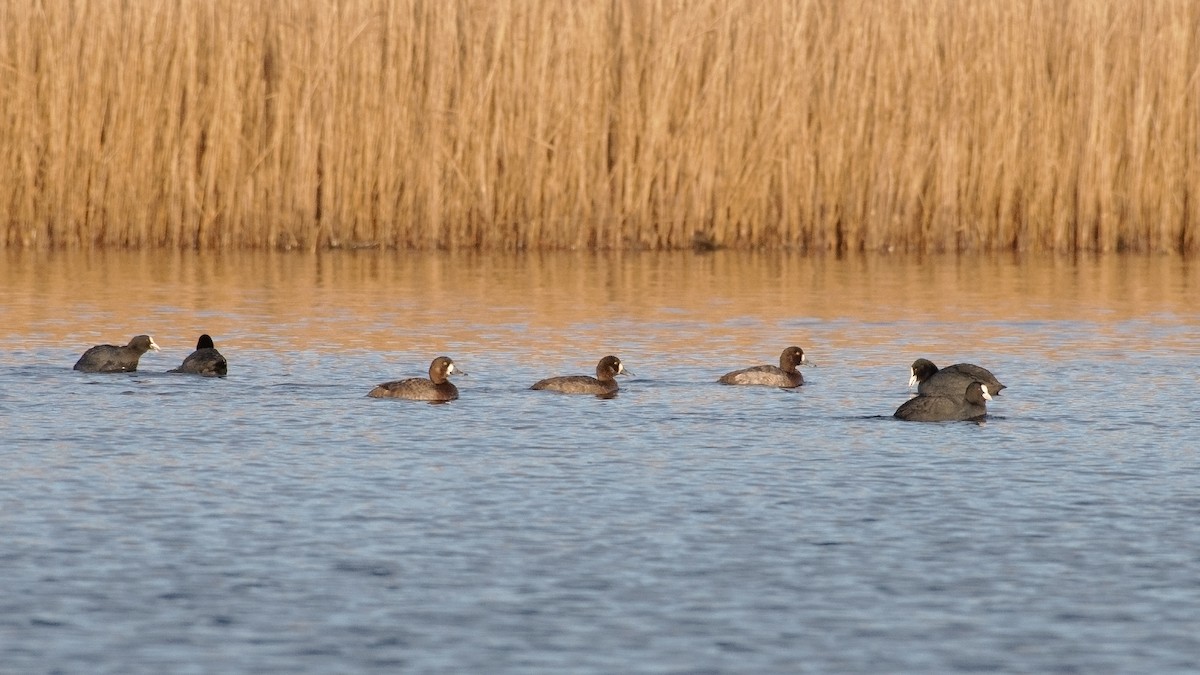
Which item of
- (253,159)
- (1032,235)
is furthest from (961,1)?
(253,159)

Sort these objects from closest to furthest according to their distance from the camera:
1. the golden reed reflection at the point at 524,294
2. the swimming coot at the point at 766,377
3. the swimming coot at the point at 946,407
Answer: the swimming coot at the point at 946,407
the swimming coot at the point at 766,377
the golden reed reflection at the point at 524,294

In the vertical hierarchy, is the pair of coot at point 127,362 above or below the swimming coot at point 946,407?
above

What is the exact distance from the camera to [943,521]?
30.5 feet

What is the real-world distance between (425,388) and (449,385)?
0.83 feet

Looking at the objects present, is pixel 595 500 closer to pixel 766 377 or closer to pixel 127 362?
pixel 766 377

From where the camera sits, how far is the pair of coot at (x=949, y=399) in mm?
12570

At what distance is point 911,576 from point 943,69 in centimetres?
1813

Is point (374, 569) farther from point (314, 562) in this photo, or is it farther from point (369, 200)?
point (369, 200)

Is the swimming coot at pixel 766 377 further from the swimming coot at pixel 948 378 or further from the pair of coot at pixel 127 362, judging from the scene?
the pair of coot at pixel 127 362

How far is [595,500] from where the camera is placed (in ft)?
32.1

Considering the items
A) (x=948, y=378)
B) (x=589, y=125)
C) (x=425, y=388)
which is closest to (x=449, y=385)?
(x=425, y=388)

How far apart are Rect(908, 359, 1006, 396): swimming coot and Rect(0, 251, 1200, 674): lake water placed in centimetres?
23

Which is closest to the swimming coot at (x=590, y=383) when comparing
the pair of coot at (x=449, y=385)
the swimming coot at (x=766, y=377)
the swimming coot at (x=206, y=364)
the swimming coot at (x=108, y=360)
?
the pair of coot at (x=449, y=385)

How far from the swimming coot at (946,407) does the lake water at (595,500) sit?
0.19 meters
